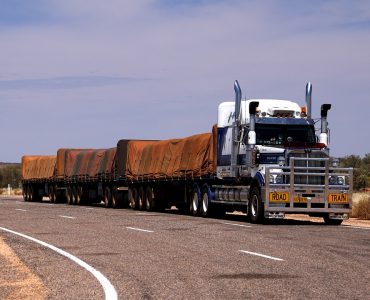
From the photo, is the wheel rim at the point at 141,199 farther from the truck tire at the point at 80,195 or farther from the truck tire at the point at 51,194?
the truck tire at the point at 51,194

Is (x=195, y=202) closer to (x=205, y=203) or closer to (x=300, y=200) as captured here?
(x=205, y=203)

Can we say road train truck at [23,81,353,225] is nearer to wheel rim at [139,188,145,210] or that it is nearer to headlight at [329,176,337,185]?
headlight at [329,176,337,185]

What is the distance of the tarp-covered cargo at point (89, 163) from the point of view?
141 feet

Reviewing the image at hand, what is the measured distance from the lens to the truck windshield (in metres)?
25.4

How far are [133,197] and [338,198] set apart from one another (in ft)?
51.4

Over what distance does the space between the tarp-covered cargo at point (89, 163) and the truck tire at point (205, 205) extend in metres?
12.4

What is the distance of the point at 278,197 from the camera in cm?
2423

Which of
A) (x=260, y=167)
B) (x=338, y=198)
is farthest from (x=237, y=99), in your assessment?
(x=338, y=198)

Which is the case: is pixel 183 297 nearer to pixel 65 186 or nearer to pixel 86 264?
pixel 86 264

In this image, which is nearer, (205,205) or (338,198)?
(338,198)

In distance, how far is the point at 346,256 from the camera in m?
14.6

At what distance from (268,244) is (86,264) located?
16.0 feet

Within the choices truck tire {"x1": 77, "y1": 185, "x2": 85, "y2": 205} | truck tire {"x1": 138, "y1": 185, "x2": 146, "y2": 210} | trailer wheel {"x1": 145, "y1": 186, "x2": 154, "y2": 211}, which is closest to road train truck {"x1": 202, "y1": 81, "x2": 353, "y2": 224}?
trailer wheel {"x1": 145, "y1": 186, "x2": 154, "y2": 211}

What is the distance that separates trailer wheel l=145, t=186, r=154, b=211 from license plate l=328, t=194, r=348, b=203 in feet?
41.3
